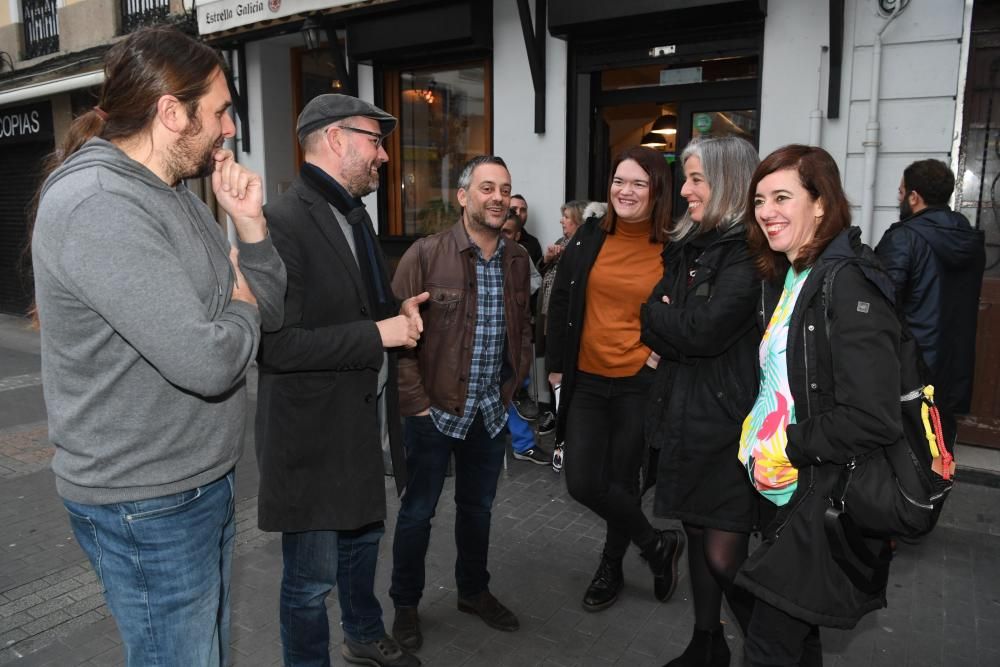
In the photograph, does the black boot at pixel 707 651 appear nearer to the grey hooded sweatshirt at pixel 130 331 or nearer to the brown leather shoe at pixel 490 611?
the brown leather shoe at pixel 490 611

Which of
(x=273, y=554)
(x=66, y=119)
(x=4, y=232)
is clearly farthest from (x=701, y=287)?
(x=4, y=232)

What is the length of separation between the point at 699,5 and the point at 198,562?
5.49 m

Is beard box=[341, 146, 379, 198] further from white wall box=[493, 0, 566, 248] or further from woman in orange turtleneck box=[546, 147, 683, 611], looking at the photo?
white wall box=[493, 0, 566, 248]

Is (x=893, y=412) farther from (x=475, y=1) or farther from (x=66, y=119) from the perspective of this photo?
(x=66, y=119)

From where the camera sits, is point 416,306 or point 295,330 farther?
point 416,306

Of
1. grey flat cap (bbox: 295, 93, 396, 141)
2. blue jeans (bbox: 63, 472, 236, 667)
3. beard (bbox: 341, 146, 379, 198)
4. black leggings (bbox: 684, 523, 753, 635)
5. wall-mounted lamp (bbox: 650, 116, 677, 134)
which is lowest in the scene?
black leggings (bbox: 684, 523, 753, 635)

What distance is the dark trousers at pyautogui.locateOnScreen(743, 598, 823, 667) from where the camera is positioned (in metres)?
2.29

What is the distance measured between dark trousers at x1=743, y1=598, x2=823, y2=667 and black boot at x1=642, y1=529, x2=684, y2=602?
3.79ft

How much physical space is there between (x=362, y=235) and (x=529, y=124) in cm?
502

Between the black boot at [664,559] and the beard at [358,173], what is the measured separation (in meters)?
2.10

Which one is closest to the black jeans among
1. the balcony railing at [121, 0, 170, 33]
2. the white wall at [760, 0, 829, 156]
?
the white wall at [760, 0, 829, 156]

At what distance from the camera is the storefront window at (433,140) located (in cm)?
802

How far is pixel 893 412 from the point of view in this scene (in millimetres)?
2051

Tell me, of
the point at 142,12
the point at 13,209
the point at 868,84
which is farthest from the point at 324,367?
the point at 13,209
